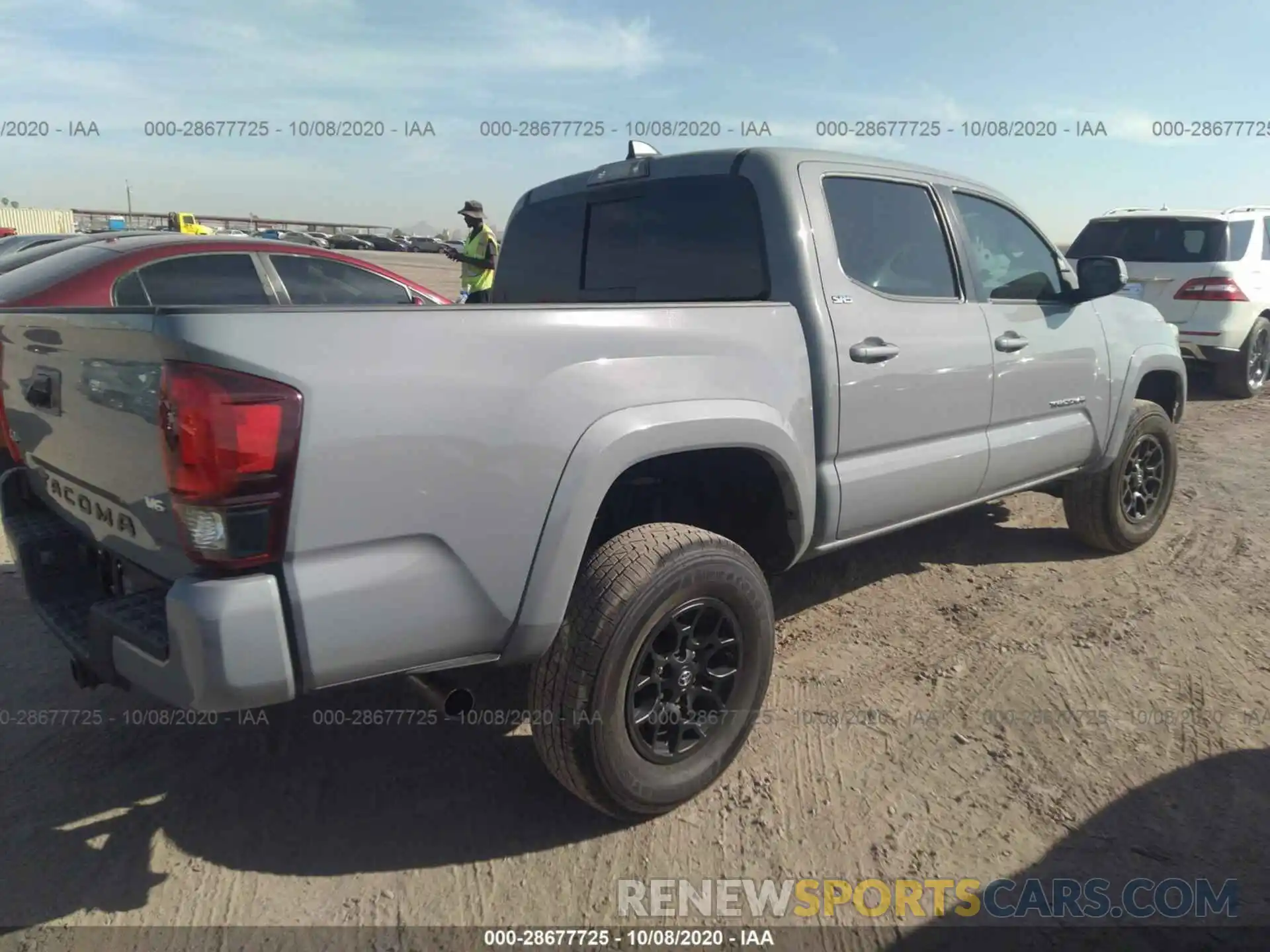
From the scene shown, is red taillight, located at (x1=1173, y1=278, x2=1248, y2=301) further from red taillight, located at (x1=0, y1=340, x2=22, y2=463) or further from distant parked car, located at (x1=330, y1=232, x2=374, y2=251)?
distant parked car, located at (x1=330, y1=232, x2=374, y2=251)

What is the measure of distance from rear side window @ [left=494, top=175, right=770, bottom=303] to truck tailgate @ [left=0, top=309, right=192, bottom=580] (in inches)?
74.9

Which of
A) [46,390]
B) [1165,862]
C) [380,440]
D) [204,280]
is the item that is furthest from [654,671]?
[204,280]

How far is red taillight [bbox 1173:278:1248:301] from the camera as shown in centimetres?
834

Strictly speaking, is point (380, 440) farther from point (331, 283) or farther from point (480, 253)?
point (480, 253)

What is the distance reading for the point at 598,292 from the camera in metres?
3.62

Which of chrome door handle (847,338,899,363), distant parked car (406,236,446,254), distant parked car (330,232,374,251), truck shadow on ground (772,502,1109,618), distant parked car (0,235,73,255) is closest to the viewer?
chrome door handle (847,338,899,363)

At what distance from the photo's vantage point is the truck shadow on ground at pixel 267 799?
2.41 metres

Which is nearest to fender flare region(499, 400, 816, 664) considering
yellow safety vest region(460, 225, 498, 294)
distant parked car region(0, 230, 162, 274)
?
distant parked car region(0, 230, 162, 274)

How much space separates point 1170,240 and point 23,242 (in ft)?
43.3

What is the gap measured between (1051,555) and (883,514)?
2010mm

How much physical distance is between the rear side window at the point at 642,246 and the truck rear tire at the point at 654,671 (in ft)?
3.42

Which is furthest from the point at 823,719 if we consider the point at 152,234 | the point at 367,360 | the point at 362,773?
the point at 152,234

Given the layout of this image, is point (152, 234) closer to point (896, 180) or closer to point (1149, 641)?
point (896, 180)

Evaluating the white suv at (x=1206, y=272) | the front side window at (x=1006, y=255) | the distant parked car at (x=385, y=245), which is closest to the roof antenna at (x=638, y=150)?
the front side window at (x=1006, y=255)
